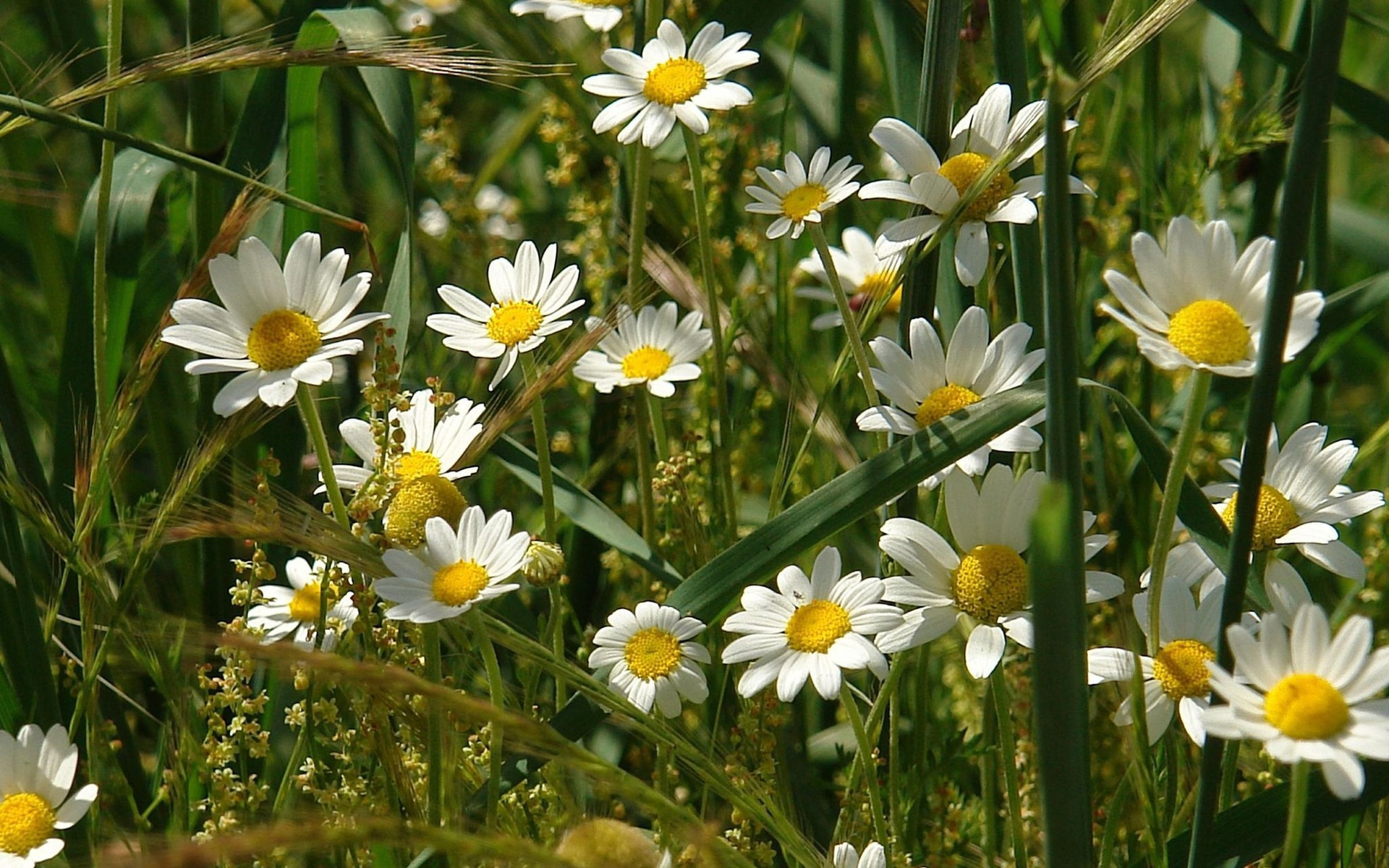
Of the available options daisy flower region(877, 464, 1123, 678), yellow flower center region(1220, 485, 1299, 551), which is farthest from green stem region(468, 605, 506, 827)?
yellow flower center region(1220, 485, 1299, 551)

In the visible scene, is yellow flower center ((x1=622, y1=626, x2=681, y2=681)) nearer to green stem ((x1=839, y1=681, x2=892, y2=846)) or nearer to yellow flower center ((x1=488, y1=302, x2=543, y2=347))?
green stem ((x1=839, y1=681, x2=892, y2=846))

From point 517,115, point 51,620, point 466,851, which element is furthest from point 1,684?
point 517,115

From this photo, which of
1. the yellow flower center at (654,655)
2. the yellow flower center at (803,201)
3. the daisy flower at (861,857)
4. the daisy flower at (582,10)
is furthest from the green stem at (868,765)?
the daisy flower at (582,10)

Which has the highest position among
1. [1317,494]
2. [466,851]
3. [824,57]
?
[824,57]

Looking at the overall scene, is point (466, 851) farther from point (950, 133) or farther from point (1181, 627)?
point (950, 133)

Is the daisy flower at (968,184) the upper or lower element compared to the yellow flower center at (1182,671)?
upper

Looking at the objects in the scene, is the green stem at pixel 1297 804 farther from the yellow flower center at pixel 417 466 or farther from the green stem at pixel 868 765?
the yellow flower center at pixel 417 466
